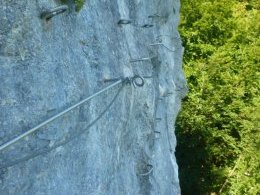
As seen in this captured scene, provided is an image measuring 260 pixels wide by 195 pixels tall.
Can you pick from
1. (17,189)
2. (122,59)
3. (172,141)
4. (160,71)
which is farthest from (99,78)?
(172,141)

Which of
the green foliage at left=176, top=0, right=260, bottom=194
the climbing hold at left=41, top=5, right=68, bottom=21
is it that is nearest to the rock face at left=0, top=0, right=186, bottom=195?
the climbing hold at left=41, top=5, right=68, bottom=21

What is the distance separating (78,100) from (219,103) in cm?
1176

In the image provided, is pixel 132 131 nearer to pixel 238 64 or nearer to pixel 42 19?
pixel 42 19

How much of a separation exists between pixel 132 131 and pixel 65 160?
142 cm

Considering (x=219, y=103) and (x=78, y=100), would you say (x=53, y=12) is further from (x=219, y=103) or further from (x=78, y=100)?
(x=219, y=103)

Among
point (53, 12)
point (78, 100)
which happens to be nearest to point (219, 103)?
point (78, 100)

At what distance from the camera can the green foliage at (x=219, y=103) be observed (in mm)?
14062

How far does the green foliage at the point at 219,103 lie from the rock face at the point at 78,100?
28.7 feet

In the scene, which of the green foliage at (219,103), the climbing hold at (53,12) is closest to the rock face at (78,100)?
the climbing hold at (53,12)

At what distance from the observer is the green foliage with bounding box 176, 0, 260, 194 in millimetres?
14062

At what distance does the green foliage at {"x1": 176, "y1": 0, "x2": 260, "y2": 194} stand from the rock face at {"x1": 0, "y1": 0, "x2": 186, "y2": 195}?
28.7 ft

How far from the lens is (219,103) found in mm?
14930

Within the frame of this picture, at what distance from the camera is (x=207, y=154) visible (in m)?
14.7

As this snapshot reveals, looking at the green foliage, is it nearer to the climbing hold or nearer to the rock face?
the rock face
